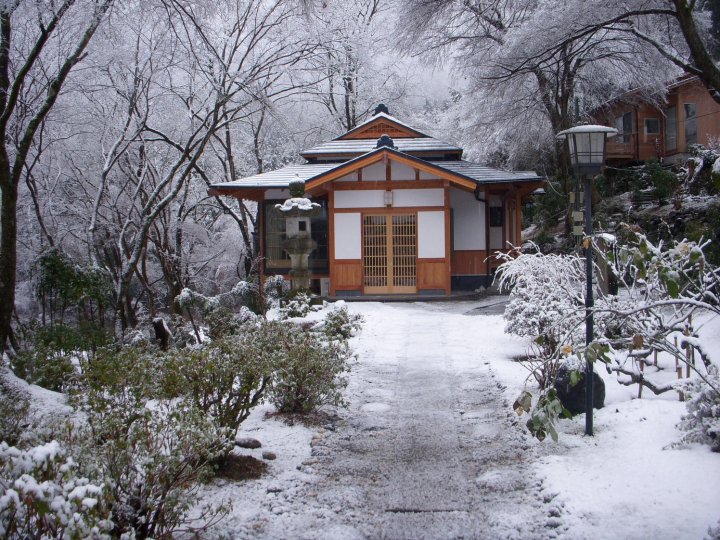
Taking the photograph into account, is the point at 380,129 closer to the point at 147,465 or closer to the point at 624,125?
the point at 624,125

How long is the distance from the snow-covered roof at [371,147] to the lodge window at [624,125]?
12101 millimetres

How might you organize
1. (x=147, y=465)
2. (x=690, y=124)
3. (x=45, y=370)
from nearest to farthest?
(x=147, y=465) < (x=45, y=370) < (x=690, y=124)

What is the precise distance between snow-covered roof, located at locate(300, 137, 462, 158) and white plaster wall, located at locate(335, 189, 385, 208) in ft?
7.59

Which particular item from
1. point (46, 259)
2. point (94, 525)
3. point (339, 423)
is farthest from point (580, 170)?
point (46, 259)

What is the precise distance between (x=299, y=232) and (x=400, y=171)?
4413mm

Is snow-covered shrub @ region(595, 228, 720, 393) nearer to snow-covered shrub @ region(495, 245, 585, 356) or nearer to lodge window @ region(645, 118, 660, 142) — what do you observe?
snow-covered shrub @ region(495, 245, 585, 356)

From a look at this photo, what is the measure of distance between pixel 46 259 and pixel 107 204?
899 cm

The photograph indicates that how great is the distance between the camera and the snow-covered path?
4.44 meters

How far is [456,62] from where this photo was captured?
52.1 feet

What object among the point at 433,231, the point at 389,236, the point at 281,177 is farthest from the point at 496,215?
the point at 281,177

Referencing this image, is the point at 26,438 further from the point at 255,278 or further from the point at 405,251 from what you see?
the point at 405,251

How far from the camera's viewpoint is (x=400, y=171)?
1681 cm

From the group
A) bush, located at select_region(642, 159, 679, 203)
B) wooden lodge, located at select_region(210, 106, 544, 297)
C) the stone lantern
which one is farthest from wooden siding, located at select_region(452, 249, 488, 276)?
bush, located at select_region(642, 159, 679, 203)

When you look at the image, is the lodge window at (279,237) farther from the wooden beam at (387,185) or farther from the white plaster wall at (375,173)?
the white plaster wall at (375,173)
